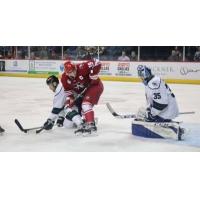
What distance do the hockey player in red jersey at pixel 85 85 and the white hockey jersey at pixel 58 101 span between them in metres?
0.03

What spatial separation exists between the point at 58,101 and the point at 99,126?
376mm

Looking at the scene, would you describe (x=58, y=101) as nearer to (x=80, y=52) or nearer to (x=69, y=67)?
(x=69, y=67)

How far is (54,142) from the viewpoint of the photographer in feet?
9.03

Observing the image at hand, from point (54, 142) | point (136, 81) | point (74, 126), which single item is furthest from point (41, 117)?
point (136, 81)

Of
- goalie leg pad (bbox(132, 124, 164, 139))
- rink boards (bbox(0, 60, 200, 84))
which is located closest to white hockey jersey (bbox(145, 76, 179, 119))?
goalie leg pad (bbox(132, 124, 164, 139))

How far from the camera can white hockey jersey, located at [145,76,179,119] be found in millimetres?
2809

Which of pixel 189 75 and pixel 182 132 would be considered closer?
pixel 182 132

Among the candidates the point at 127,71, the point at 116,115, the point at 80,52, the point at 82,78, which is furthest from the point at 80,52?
the point at 127,71

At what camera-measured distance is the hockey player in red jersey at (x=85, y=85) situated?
2.96m

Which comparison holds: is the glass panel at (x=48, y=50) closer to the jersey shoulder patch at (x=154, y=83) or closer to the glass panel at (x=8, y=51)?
the glass panel at (x=8, y=51)

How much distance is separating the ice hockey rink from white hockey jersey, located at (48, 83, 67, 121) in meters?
0.11

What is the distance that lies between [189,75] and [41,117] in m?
2.69

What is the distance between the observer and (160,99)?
9.26 feet
